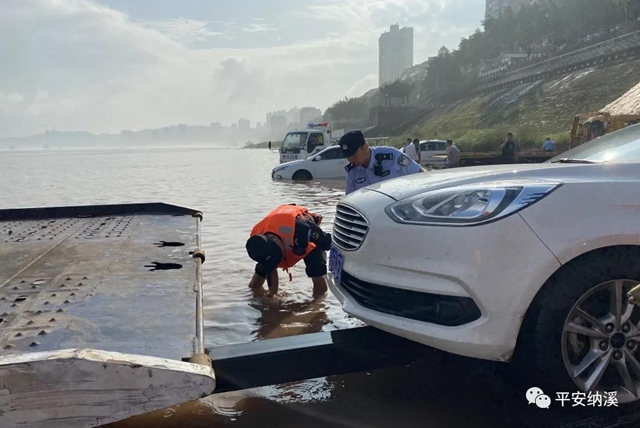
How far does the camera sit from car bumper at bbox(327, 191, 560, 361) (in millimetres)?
2330

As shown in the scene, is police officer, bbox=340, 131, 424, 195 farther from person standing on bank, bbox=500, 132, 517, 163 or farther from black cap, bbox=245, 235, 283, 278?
person standing on bank, bbox=500, 132, 517, 163

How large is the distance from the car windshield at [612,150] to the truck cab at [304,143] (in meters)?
17.7

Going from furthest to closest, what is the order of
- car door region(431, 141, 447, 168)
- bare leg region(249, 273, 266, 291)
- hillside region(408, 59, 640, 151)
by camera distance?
1. hillside region(408, 59, 640, 151)
2. car door region(431, 141, 447, 168)
3. bare leg region(249, 273, 266, 291)

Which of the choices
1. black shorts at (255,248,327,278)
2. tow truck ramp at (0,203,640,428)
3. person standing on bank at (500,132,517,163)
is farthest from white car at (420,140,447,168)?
Result: tow truck ramp at (0,203,640,428)

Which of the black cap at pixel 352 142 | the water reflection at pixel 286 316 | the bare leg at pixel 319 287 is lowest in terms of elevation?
the water reflection at pixel 286 316

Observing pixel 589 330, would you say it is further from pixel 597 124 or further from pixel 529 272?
pixel 597 124

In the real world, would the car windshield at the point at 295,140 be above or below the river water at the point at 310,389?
above

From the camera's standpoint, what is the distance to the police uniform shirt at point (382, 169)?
4957 millimetres

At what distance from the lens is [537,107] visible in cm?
Result: 5075

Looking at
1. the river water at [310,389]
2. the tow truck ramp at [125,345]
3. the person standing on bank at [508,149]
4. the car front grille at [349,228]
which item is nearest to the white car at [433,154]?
the person standing on bank at [508,149]

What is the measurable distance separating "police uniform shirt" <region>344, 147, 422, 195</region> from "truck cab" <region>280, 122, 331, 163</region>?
1603cm

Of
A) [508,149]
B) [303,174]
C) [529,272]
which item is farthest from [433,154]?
[529,272]

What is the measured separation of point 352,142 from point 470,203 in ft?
7.52

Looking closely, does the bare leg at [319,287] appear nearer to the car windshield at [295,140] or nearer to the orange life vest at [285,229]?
the orange life vest at [285,229]
